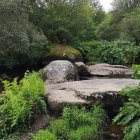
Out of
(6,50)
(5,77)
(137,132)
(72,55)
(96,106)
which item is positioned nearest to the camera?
(137,132)

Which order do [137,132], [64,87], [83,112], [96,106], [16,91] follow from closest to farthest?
1. [137,132]
2. [83,112]
3. [96,106]
4. [16,91]
5. [64,87]

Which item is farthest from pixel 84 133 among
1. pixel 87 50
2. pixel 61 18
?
pixel 87 50

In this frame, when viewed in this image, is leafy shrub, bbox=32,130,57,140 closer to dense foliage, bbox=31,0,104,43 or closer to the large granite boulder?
the large granite boulder

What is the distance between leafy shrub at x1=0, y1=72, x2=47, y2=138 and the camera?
27.6 feet

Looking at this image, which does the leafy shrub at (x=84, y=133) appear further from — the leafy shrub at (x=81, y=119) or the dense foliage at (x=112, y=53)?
the dense foliage at (x=112, y=53)

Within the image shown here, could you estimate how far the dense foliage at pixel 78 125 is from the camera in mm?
7647

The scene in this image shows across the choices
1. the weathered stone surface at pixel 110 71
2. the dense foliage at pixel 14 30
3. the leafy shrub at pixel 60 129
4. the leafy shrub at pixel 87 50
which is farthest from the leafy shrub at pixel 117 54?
the leafy shrub at pixel 60 129

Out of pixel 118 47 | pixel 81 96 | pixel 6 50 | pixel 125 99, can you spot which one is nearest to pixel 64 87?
pixel 81 96

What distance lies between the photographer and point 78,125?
8242mm

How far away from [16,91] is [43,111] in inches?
42.9

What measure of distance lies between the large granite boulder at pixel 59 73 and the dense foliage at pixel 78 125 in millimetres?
6081

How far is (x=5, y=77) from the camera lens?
18312mm

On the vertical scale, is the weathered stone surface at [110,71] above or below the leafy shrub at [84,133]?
above

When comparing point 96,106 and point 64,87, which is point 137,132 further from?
point 64,87
